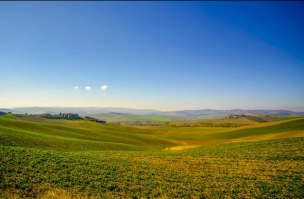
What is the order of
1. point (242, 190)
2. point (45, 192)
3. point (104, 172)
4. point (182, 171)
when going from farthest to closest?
1. point (182, 171)
2. point (104, 172)
3. point (242, 190)
4. point (45, 192)

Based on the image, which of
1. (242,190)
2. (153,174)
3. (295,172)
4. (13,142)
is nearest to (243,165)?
(295,172)

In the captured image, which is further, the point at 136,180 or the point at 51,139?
the point at 51,139

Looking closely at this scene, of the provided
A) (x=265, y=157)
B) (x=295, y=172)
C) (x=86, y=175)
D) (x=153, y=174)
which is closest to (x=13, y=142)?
(x=86, y=175)

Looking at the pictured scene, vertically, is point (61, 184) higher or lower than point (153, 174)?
higher

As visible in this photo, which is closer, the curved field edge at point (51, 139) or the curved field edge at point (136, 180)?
the curved field edge at point (136, 180)

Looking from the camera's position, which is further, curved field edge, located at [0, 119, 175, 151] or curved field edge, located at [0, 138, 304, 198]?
curved field edge, located at [0, 119, 175, 151]

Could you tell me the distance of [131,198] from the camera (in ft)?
37.1

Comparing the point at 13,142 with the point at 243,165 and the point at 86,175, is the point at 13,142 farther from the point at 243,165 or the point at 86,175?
the point at 243,165

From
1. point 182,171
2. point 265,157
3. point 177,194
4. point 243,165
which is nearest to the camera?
point 177,194

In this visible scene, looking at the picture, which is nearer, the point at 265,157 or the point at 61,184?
the point at 61,184

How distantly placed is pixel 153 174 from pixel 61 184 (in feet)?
29.9

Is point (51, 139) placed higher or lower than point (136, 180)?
higher

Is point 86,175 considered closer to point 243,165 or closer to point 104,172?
point 104,172

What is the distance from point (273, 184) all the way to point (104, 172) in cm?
1725
